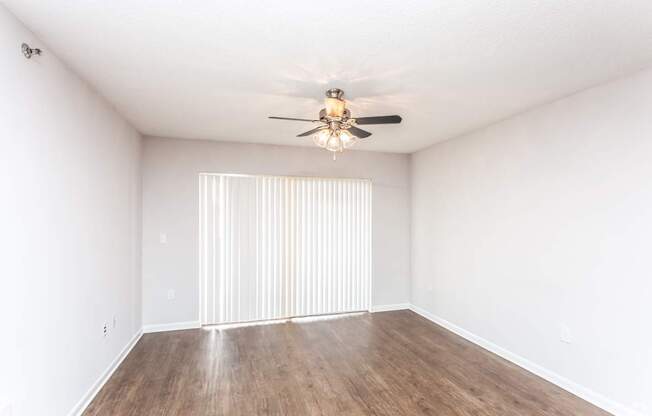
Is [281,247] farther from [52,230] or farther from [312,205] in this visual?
[52,230]

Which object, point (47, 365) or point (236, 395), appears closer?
point (47, 365)

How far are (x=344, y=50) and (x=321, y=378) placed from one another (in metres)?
2.78

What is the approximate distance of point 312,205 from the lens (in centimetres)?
497

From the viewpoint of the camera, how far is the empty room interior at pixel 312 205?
184 centimetres

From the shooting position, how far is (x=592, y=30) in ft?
6.12

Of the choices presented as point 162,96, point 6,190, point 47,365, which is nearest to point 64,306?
point 47,365

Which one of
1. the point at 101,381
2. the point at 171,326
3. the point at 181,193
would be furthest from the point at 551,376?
the point at 181,193

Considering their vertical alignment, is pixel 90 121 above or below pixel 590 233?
above

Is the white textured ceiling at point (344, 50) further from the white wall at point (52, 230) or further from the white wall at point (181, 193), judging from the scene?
the white wall at point (181, 193)

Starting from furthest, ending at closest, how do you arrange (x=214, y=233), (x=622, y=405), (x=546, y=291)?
1. (x=214, y=233)
2. (x=546, y=291)
3. (x=622, y=405)

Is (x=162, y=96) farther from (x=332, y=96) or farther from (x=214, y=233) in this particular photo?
(x=214, y=233)

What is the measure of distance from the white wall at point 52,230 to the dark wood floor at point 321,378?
54 cm

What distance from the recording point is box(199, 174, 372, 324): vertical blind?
4535 mm

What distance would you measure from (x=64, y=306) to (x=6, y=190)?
0.97 metres
